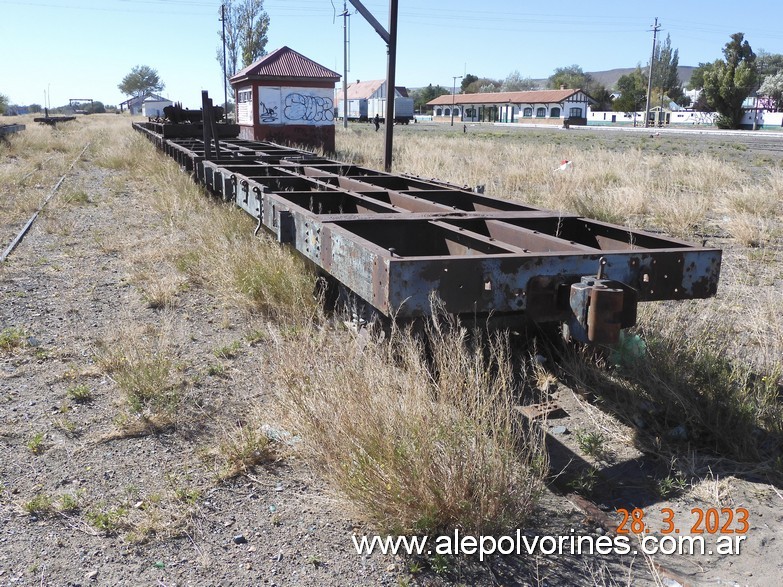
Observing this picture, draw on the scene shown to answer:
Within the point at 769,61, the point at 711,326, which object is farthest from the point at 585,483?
the point at 769,61

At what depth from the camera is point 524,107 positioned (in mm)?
91500

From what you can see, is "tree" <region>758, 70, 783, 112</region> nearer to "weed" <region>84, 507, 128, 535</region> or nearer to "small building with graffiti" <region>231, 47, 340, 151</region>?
"small building with graffiti" <region>231, 47, 340, 151</region>

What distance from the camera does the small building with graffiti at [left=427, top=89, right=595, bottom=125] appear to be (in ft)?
278

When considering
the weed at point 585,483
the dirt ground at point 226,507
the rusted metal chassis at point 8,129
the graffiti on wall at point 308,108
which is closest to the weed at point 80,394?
the dirt ground at point 226,507

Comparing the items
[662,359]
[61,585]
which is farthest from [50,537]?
[662,359]

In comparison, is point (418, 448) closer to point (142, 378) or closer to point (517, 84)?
point (142, 378)

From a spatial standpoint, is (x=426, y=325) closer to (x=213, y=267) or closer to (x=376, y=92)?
(x=213, y=267)

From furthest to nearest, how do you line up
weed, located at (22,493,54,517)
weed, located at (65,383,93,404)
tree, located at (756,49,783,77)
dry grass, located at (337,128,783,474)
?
tree, located at (756,49,783,77) → weed, located at (65,383,93,404) → dry grass, located at (337,128,783,474) → weed, located at (22,493,54,517)

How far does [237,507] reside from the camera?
3002mm

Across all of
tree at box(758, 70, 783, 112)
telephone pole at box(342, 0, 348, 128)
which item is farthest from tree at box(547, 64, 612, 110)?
telephone pole at box(342, 0, 348, 128)

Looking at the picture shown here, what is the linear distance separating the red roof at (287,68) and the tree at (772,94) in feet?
255

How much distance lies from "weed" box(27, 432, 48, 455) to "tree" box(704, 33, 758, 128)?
227ft

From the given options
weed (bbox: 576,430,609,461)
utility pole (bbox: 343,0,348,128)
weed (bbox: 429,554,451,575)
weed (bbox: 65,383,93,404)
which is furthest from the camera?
utility pole (bbox: 343,0,348,128)

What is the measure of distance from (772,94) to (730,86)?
2890 cm
